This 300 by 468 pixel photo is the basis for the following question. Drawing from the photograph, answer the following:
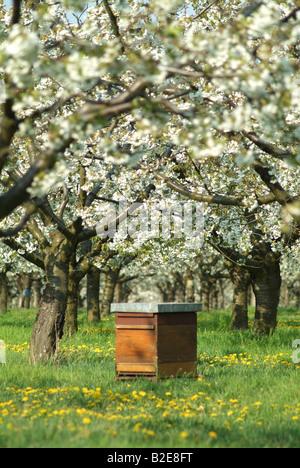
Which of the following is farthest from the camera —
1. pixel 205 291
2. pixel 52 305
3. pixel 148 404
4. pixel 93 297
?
pixel 205 291

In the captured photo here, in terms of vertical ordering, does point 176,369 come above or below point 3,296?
below

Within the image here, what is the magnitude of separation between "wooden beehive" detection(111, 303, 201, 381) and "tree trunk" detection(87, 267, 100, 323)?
41.1ft

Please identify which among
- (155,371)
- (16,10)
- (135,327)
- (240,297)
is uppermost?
(16,10)

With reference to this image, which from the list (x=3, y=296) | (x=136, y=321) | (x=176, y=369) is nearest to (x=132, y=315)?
(x=136, y=321)

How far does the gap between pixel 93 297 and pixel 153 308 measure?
43.8 feet

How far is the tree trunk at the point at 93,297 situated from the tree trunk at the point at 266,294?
7824 millimetres

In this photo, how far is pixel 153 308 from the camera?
9.22 meters

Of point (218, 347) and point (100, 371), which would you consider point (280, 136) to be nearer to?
point (100, 371)

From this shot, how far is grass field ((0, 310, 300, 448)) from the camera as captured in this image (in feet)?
18.9

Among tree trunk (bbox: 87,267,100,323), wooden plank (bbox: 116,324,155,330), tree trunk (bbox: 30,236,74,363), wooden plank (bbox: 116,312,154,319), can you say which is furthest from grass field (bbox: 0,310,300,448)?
tree trunk (bbox: 87,267,100,323)

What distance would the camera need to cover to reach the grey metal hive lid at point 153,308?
30.2 ft

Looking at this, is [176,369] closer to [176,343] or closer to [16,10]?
[176,343]

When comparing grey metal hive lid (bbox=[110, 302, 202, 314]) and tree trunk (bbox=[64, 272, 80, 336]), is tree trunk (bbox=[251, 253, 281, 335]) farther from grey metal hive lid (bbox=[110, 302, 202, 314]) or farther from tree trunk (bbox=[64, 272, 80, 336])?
grey metal hive lid (bbox=[110, 302, 202, 314])
